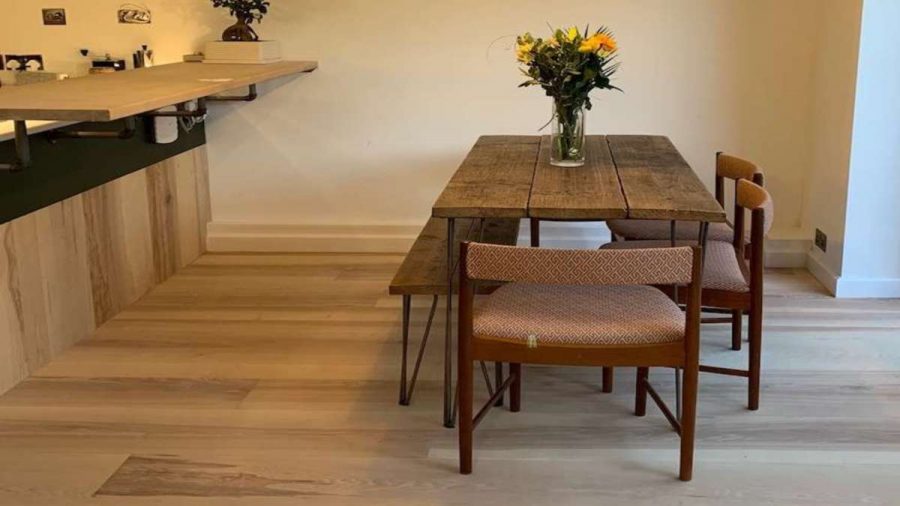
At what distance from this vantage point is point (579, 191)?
2646mm

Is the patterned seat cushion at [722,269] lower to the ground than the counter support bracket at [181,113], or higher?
lower

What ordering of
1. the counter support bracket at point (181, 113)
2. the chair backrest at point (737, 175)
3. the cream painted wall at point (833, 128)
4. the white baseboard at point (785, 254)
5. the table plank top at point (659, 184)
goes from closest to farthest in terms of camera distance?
the table plank top at point (659, 184) → the chair backrest at point (737, 175) → the counter support bracket at point (181, 113) → the cream painted wall at point (833, 128) → the white baseboard at point (785, 254)

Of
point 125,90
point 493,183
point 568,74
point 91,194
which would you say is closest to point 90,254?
point 91,194

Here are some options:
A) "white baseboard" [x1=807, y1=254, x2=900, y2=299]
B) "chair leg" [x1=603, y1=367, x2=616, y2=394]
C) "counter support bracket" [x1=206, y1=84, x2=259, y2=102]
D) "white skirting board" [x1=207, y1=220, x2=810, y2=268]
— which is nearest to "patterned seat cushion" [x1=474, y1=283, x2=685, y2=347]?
"chair leg" [x1=603, y1=367, x2=616, y2=394]

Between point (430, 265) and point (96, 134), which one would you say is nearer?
point (430, 265)

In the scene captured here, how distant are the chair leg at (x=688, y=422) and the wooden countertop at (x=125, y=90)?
1659 mm

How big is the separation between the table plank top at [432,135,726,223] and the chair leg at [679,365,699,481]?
1.36 feet

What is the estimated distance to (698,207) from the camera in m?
2.44

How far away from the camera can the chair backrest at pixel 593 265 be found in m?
2.13

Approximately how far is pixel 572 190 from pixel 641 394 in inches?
25.4

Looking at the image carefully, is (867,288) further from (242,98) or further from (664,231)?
(242,98)

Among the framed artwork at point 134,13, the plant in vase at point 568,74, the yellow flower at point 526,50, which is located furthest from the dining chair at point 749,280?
the framed artwork at point 134,13

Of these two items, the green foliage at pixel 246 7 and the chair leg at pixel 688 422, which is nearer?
the chair leg at pixel 688 422

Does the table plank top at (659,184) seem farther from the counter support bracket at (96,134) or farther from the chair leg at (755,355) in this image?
the counter support bracket at (96,134)
